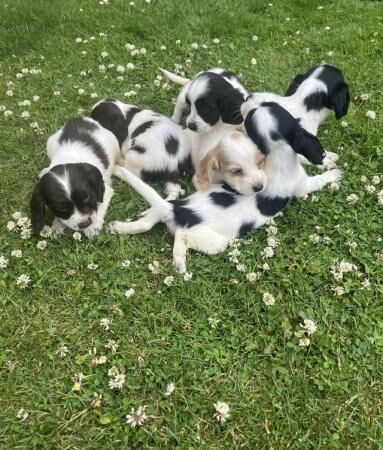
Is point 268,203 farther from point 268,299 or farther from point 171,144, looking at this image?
point 171,144

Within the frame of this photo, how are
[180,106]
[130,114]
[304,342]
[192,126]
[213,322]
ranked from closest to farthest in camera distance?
1. [304,342]
2. [213,322]
3. [192,126]
4. [130,114]
5. [180,106]

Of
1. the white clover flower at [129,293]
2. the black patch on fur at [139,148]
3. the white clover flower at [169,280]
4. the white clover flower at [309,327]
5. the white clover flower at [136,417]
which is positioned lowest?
the white clover flower at [136,417]

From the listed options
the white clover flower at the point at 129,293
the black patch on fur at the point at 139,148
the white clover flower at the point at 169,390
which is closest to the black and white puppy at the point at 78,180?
the black patch on fur at the point at 139,148

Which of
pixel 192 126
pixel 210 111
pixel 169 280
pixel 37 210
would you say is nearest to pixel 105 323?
pixel 169 280

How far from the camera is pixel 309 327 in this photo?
347cm

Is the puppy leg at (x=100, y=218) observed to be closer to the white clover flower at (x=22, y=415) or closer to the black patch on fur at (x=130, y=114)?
the black patch on fur at (x=130, y=114)

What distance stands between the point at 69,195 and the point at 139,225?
0.66 metres

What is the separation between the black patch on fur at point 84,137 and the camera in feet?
15.1

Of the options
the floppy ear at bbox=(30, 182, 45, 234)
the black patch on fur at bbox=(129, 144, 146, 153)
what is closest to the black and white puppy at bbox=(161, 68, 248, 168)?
the black patch on fur at bbox=(129, 144, 146, 153)

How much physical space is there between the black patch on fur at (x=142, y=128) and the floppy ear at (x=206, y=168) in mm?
761

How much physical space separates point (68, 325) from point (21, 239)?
1.08m

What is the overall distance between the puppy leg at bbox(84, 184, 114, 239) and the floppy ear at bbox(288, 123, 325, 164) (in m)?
1.83

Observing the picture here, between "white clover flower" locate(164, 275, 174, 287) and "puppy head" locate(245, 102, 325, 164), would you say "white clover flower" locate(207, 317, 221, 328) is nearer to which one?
"white clover flower" locate(164, 275, 174, 287)

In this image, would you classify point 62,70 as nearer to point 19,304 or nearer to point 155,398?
point 19,304
